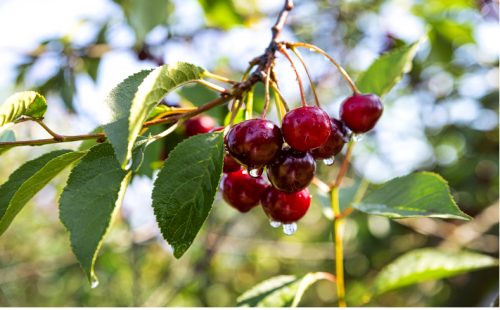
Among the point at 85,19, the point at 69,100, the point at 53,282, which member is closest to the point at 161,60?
the point at 69,100

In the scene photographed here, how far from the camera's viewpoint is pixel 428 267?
4.04 feet

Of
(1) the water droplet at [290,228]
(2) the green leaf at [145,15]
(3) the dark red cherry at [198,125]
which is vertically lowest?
(3) the dark red cherry at [198,125]

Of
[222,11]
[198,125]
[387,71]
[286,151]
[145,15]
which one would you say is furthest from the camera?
[222,11]

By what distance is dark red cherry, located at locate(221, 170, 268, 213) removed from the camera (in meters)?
0.91

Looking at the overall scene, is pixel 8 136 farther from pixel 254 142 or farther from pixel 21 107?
pixel 254 142

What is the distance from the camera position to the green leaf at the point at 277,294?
1.10 m

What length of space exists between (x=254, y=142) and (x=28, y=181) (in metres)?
0.44

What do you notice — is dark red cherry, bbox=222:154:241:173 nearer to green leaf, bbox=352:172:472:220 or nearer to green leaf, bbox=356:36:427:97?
green leaf, bbox=352:172:472:220

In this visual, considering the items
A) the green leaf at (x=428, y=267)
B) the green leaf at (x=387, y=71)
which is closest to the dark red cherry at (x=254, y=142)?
the green leaf at (x=387, y=71)

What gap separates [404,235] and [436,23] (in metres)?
1.83

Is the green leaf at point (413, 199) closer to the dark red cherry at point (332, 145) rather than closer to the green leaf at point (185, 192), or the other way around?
the dark red cherry at point (332, 145)

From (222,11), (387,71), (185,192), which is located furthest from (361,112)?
(222,11)

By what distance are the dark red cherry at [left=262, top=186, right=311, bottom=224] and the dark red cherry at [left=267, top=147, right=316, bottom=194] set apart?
0.32 ft

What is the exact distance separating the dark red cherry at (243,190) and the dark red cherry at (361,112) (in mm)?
289
